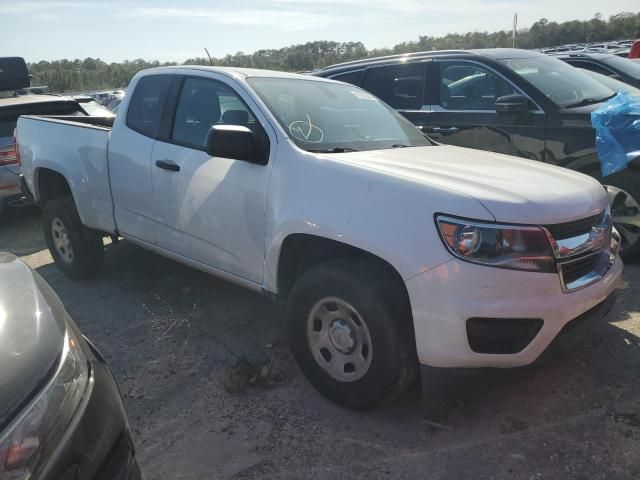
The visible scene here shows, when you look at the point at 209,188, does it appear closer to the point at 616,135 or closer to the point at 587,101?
the point at 616,135

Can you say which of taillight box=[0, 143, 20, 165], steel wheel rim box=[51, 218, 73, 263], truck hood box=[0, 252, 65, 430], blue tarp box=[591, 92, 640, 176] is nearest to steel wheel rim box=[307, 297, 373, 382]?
truck hood box=[0, 252, 65, 430]

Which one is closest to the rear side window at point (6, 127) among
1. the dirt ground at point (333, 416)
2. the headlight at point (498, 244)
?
the dirt ground at point (333, 416)

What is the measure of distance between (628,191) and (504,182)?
2467 mm

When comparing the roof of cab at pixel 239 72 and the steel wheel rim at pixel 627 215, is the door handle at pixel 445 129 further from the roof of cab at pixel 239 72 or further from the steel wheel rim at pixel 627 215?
the roof of cab at pixel 239 72

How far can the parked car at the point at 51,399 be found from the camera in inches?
58.2

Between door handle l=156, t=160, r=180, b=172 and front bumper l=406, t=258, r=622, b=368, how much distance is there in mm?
2009

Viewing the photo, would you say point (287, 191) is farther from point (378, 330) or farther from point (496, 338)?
point (496, 338)

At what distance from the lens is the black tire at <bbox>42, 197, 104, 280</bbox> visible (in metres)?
5.05

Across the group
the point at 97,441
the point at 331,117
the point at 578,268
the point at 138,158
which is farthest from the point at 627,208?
the point at 97,441

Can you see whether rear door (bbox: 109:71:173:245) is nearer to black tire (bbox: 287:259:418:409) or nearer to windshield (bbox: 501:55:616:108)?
black tire (bbox: 287:259:418:409)

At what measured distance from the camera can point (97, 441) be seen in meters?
1.74

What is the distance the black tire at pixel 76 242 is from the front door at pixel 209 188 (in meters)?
1.28

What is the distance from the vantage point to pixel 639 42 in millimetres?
13062

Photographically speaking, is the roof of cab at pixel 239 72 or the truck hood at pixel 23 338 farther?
the roof of cab at pixel 239 72
